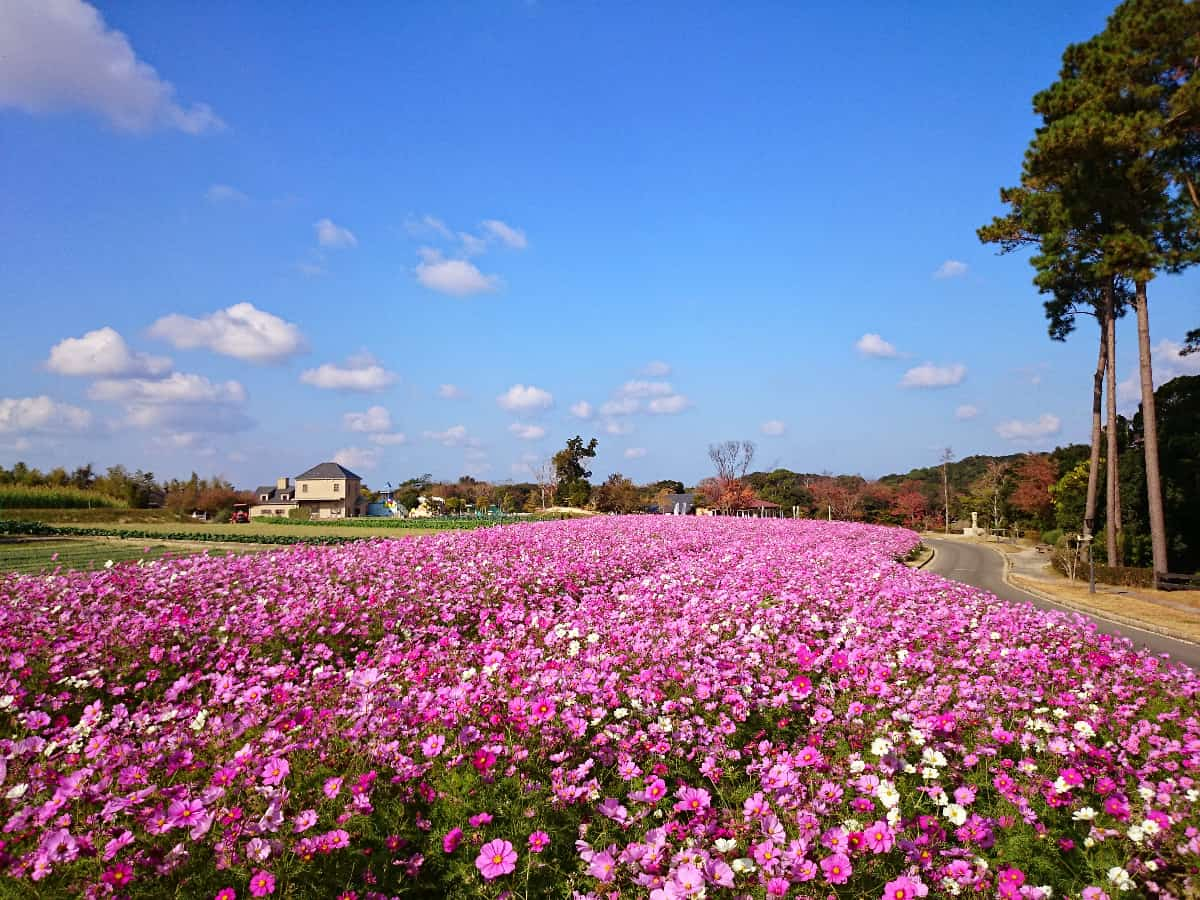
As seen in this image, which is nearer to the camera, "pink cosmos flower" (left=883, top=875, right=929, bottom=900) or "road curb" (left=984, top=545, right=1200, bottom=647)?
"pink cosmos flower" (left=883, top=875, right=929, bottom=900)

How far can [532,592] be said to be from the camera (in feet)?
30.7

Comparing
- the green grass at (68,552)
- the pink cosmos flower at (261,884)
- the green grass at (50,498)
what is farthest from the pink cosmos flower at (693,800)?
the green grass at (50,498)

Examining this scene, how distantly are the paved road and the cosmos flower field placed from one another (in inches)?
102

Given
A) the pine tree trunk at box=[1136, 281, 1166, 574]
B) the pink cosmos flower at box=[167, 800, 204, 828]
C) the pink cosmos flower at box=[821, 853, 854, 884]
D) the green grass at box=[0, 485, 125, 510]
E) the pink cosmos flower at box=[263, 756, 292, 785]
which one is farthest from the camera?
the green grass at box=[0, 485, 125, 510]

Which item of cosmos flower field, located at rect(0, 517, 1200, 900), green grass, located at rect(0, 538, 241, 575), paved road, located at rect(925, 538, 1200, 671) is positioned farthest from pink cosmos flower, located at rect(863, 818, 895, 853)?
green grass, located at rect(0, 538, 241, 575)

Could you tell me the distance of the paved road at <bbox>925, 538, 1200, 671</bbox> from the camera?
428 inches

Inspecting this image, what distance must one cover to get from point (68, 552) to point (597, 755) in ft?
81.8

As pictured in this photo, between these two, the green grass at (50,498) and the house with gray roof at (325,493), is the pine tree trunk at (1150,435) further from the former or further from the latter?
the house with gray roof at (325,493)

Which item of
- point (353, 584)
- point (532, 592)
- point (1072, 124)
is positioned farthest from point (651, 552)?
point (1072, 124)

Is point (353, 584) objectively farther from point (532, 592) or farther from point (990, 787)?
point (990, 787)

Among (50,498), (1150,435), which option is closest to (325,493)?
(50,498)

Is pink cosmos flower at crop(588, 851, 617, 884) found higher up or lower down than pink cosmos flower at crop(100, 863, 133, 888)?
lower down

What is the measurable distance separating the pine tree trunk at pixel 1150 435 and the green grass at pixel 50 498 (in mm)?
58458

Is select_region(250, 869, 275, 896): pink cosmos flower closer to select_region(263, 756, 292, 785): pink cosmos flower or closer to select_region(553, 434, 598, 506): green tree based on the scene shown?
select_region(263, 756, 292, 785): pink cosmos flower
